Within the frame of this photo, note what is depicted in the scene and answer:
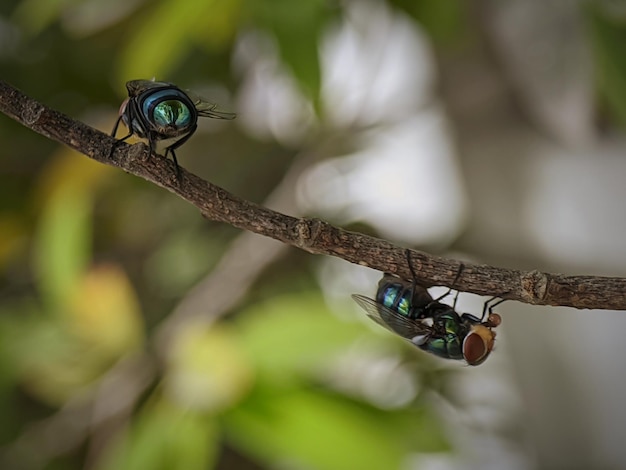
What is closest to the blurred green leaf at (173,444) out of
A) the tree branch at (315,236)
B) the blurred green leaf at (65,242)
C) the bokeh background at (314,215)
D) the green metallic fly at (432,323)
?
the bokeh background at (314,215)

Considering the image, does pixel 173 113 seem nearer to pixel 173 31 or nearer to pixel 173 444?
pixel 173 31

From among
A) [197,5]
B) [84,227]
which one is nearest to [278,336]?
[84,227]

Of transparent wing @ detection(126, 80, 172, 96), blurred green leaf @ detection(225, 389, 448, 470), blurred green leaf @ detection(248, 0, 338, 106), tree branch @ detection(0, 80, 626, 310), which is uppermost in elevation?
blurred green leaf @ detection(248, 0, 338, 106)

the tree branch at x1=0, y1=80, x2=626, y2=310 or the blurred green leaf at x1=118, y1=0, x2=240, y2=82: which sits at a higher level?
the blurred green leaf at x1=118, y1=0, x2=240, y2=82

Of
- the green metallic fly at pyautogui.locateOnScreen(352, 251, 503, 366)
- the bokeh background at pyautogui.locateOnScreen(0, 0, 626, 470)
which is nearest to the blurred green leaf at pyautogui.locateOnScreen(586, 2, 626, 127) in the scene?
the bokeh background at pyautogui.locateOnScreen(0, 0, 626, 470)

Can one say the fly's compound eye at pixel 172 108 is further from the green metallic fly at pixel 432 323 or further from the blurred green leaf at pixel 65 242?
the blurred green leaf at pixel 65 242

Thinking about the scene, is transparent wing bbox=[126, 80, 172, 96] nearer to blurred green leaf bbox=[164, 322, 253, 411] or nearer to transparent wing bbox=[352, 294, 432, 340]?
transparent wing bbox=[352, 294, 432, 340]

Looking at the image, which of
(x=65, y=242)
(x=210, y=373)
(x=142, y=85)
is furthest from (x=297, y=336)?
(x=142, y=85)
